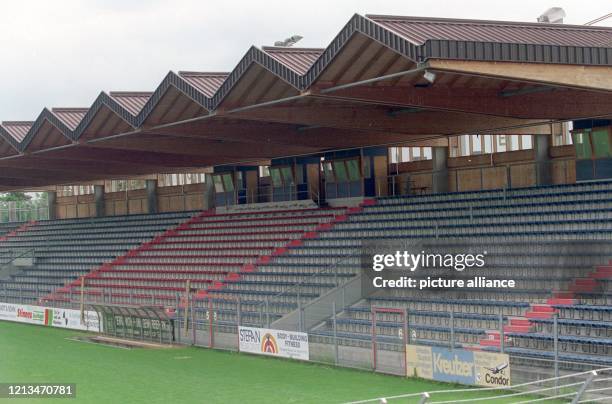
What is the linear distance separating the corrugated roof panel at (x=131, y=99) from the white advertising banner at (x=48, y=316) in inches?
279

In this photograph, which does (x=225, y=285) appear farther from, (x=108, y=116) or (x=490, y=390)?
(x=490, y=390)

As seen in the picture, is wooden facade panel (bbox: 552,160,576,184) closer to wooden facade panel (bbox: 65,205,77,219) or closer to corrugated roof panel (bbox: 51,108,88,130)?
corrugated roof panel (bbox: 51,108,88,130)

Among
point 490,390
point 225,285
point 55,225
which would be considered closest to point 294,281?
point 225,285

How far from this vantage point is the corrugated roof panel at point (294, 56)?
21.9 meters

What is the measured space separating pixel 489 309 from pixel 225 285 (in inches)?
439

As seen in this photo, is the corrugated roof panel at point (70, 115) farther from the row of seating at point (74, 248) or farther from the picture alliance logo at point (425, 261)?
the picture alliance logo at point (425, 261)

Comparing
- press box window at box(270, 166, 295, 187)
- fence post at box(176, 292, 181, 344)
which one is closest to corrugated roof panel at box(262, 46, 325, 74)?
fence post at box(176, 292, 181, 344)

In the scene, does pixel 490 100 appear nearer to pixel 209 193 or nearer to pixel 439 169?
pixel 439 169

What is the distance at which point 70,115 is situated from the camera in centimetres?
3216

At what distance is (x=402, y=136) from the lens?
2956 cm

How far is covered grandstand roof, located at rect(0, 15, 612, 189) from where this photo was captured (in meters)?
18.5

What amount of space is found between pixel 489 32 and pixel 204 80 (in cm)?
874

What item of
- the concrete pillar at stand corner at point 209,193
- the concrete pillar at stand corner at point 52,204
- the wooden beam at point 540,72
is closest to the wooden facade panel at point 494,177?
the wooden beam at point 540,72
